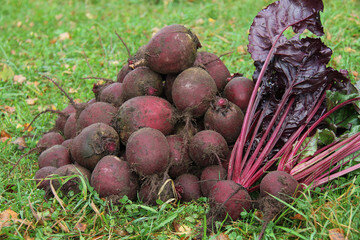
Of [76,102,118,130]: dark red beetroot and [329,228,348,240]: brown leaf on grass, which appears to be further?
[76,102,118,130]: dark red beetroot

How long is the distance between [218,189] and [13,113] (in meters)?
3.87

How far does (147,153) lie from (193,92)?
2.67 feet

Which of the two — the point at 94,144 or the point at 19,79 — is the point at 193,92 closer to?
the point at 94,144

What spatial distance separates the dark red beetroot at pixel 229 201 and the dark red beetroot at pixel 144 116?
35.4 inches

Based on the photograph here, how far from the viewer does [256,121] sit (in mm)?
3607

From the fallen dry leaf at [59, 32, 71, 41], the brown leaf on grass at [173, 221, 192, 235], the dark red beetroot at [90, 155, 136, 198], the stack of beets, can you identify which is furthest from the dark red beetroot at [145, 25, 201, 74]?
the fallen dry leaf at [59, 32, 71, 41]

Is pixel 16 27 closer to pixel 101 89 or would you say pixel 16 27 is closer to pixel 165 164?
pixel 101 89

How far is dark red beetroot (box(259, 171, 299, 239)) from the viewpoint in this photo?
8.79 feet

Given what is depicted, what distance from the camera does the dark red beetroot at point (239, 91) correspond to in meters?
3.65

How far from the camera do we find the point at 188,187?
3199 millimetres

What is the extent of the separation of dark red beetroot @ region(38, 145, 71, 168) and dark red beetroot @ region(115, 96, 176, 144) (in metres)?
0.70

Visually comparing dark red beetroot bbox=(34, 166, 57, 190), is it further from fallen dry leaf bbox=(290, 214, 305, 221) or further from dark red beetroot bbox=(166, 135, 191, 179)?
fallen dry leaf bbox=(290, 214, 305, 221)

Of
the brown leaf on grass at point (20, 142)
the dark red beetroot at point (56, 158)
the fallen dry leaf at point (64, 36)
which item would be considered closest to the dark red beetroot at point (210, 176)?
the dark red beetroot at point (56, 158)

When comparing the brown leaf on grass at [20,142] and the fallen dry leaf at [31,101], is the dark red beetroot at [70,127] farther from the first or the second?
the fallen dry leaf at [31,101]
